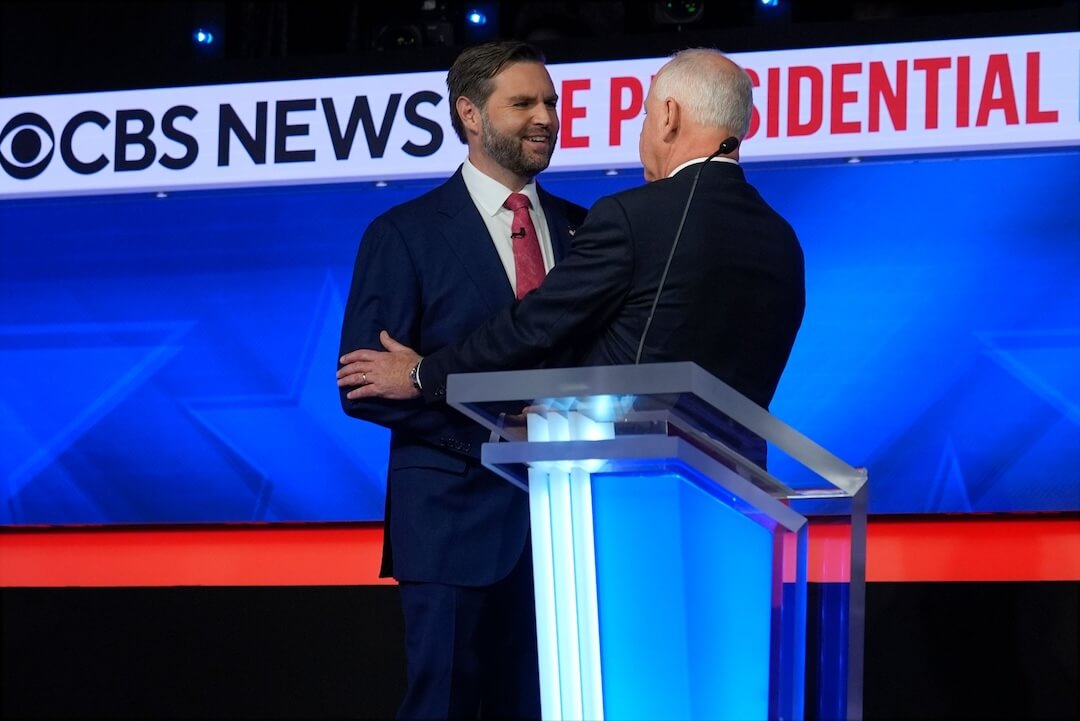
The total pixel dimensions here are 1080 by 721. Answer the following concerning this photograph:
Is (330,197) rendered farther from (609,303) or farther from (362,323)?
(609,303)

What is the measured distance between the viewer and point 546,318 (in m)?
1.96

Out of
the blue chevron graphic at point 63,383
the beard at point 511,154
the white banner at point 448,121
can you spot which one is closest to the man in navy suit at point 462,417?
the beard at point 511,154

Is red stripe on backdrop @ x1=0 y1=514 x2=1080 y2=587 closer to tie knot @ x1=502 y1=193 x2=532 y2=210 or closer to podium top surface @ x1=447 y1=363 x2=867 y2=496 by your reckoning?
tie knot @ x1=502 y1=193 x2=532 y2=210

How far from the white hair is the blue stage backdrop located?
1427 millimetres

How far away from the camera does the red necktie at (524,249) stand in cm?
229

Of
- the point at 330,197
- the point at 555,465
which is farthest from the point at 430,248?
the point at 330,197

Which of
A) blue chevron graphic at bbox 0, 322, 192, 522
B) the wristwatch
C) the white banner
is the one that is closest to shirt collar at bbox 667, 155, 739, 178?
the wristwatch

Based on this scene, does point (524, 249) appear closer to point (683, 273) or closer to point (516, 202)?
point (516, 202)

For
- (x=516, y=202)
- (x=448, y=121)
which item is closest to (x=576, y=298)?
(x=516, y=202)

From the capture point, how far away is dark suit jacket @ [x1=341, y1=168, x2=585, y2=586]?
2.18 m

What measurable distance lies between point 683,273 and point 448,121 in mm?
1704

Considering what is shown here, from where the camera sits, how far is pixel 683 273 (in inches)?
75.8

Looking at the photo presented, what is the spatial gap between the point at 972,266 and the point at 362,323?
5.56 feet

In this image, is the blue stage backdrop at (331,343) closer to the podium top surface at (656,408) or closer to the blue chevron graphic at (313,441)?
the blue chevron graphic at (313,441)
